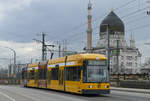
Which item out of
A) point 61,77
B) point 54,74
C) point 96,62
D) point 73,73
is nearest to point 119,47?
point 54,74

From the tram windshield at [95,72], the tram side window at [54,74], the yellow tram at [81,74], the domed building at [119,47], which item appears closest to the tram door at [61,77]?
the yellow tram at [81,74]

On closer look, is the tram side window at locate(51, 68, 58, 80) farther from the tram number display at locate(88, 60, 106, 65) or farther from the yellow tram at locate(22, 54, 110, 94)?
the tram number display at locate(88, 60, 106, 65)

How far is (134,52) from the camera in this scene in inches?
5413

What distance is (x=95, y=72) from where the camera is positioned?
71.3 ft

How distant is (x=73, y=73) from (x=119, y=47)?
109253mm

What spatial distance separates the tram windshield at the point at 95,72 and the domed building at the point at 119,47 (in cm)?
9701

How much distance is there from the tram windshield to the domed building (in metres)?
97.0

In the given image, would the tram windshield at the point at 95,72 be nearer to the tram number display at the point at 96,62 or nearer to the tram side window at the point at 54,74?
the tram number display at the point at 96,62

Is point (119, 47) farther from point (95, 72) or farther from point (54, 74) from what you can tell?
A: point (95, 72)

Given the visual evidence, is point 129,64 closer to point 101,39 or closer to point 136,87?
point 101,39

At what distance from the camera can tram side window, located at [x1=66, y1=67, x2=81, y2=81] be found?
22220mm

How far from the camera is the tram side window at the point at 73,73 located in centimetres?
2222

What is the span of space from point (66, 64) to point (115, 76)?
2150 cm

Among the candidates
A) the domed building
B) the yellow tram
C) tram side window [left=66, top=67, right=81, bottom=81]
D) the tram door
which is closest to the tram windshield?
the yellow tram
